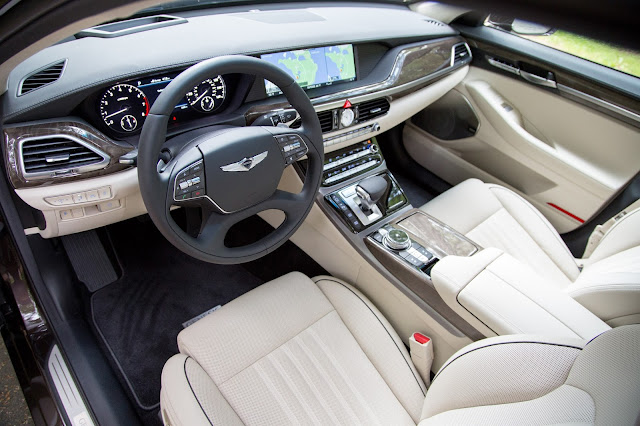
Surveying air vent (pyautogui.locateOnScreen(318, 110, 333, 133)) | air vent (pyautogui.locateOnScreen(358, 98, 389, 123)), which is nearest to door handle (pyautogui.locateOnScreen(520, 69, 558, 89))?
air vent (pyautogui.locateOnScreen(358, 98, 389, 123))

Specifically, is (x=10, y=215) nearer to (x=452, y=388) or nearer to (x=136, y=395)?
(x=136, y=395)

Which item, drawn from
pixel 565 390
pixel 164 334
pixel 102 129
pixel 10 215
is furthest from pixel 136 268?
pixel 565 390

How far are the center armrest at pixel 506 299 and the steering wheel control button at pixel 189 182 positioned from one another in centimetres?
66

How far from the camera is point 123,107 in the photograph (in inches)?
45.0

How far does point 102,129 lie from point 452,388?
98 centimetres

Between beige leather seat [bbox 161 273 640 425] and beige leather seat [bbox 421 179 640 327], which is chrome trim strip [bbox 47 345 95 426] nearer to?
beige leather seat [bbox 161 273 640 425]

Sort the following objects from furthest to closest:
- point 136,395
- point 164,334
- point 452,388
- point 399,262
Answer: point 164,334, point 136,395, point 399,262, point 452,388

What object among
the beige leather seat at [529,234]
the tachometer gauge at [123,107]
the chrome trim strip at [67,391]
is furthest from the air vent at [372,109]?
the chrome trim strip at [67,391]

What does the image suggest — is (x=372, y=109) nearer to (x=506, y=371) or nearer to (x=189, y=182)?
(x=189, y=182)

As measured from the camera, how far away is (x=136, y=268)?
185 cm

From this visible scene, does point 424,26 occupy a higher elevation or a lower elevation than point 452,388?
higher

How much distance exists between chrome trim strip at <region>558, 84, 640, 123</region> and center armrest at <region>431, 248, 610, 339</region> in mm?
882

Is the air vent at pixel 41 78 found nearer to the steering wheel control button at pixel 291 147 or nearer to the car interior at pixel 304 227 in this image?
the car interior at pixel 304 227

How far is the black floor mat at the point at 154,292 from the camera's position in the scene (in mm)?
1606
